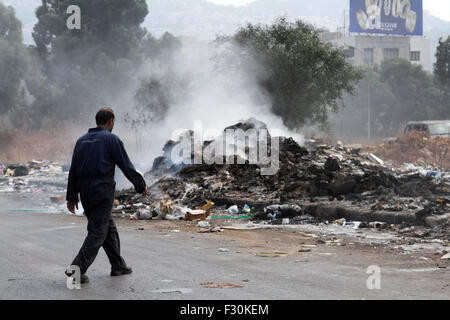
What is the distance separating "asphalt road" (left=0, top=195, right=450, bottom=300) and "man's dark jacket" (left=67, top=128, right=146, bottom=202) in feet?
3.16

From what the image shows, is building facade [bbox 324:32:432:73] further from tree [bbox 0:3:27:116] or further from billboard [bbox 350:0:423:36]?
tree [bbox 0:3:27:116]

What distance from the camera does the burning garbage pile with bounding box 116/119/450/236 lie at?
526 inches

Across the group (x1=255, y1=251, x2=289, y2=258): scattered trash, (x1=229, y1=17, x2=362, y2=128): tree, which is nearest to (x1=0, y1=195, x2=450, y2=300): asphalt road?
(x1=255, y1=251, x2=289, y2=258): scattered trash

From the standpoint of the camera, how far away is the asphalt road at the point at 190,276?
6.01 meters

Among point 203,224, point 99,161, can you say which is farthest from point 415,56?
point 99,161

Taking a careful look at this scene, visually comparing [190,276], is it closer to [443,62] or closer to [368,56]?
[443,62]

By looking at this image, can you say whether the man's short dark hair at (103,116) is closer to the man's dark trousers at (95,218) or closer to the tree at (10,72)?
the man's dark trousers at (95,218)

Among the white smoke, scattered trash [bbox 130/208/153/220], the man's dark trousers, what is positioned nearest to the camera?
the man's dark trousers

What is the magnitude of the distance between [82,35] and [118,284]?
46.7m

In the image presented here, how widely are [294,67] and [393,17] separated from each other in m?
51.4

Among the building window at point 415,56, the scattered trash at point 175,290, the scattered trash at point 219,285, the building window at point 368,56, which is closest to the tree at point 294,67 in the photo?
the scattered trash at point 219,285

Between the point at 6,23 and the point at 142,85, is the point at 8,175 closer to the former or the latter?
the point at 142,85

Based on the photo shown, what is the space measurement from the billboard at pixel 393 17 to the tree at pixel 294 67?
147 ft
